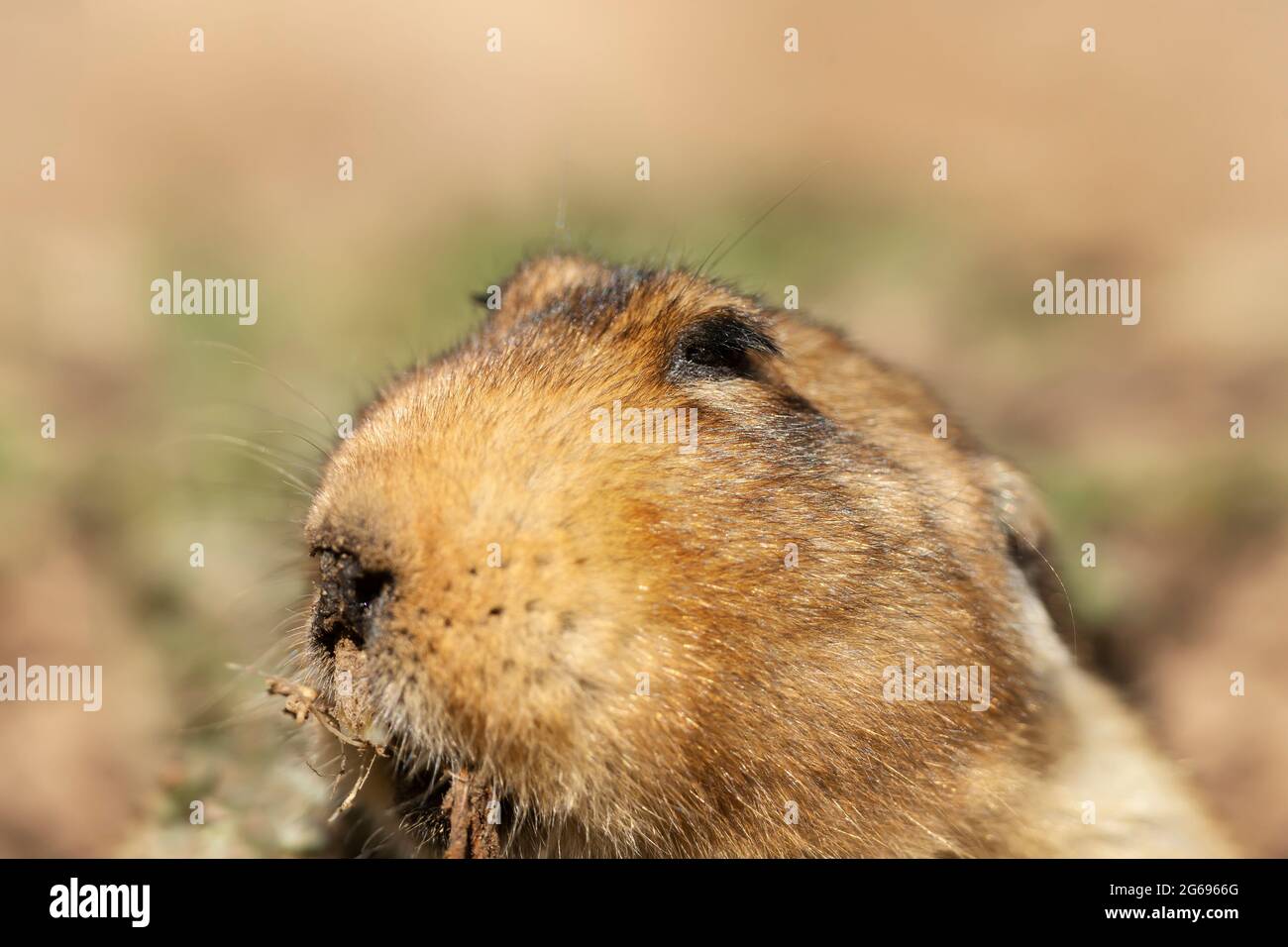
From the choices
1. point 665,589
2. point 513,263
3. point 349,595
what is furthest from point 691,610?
point 513,263

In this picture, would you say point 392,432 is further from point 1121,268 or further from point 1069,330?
point 1121,268

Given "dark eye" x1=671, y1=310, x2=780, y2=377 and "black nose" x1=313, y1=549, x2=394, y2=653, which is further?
"dark eye" x1=671, y1=310, x2=780, y2=377

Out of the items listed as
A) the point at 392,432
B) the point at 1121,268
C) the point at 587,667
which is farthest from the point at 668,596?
the point at 1121,268

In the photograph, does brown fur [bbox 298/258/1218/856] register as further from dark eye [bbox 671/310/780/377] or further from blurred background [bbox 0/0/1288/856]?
blurred background [bbox 0/0/1288/856]

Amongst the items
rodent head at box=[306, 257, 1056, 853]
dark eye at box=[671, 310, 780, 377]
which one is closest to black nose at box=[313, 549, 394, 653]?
rodent head at box=[306, 257, 1056, 853]

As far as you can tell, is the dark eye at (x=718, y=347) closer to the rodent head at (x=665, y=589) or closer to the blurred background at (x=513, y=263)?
the rodent head at (x=665, y=589)

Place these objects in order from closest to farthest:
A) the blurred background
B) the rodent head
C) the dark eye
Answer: the rodent head < the dark eye < the blurred background

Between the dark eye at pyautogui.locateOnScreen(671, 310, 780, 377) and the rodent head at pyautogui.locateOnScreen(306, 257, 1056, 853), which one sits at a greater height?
the dark eye at pyautogui.locateOnScreen(671, 310, 780, 377)

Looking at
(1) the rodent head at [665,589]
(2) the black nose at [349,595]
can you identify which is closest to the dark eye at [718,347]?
(1) the rodent head at [665,589]
